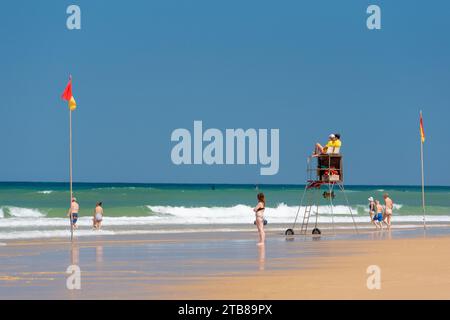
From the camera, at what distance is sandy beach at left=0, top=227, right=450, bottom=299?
14.9 meters

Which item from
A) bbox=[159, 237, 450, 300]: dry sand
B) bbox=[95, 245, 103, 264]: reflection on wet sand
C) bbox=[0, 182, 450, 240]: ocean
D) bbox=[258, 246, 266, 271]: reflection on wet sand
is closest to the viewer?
bbox=[159, 237, 450, 300]: dry sand

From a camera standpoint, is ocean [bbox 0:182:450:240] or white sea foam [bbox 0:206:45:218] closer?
ocean [bbox 0:182:450:240]

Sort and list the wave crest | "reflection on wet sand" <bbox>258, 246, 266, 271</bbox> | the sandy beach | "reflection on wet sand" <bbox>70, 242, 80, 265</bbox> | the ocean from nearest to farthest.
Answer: the sandy beach → "reflection on wet sand" <bbox>258, 246, 266, 271</bbox> → "reflection on wet sand" <bbox>70, 242, 80, 265</bbox> → the ocean → the wave crest

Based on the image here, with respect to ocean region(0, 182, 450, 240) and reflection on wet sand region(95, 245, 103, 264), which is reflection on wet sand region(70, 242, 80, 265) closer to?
reflection on wet sand region(95, 245, 103, 264)

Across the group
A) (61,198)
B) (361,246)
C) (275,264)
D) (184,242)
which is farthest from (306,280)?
(61,198)

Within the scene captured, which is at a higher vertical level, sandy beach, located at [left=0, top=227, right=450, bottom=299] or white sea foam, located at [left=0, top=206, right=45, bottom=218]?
sandy beach, located at [left=0, top=227, right=450, bottom=299]

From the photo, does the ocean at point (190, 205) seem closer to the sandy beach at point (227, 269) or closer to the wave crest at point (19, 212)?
the wave crest at point (19, 212)

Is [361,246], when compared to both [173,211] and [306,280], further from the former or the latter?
[173,211]

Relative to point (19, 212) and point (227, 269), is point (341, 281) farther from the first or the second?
point (19, 212)

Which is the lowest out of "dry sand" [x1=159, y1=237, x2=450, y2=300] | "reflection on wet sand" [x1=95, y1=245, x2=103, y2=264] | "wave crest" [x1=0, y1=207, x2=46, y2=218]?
"wave crest" [x1=0, y1=207, x2=46, y2=218]

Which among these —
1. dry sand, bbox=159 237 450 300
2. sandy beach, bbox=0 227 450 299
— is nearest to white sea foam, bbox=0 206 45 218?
sandy beach, bbox=0 227 450 299

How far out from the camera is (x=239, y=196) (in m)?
108

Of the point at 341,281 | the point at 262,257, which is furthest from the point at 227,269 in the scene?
the point at 262,257
